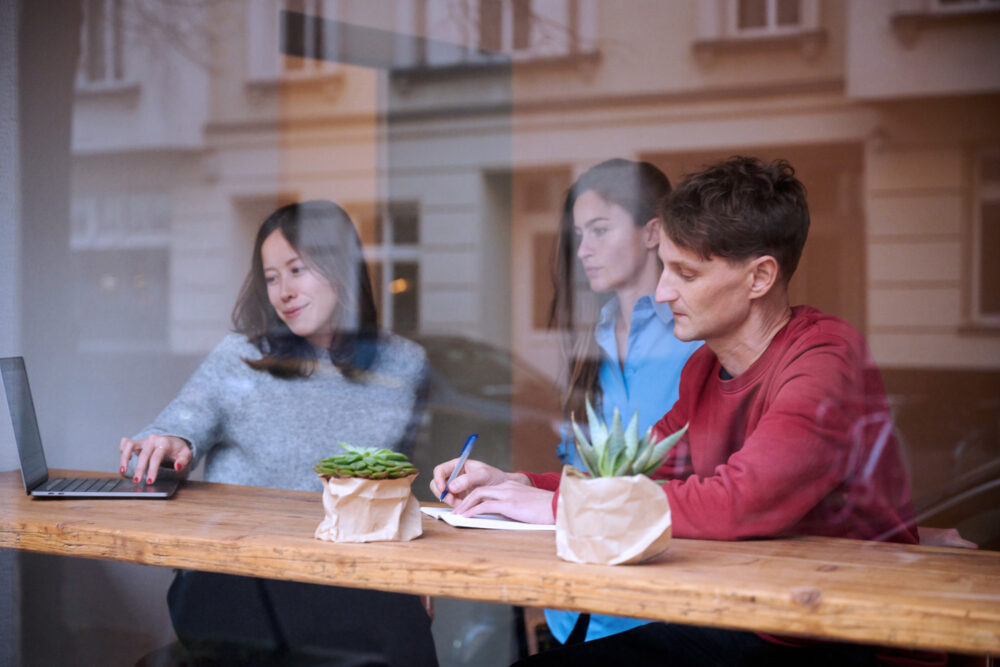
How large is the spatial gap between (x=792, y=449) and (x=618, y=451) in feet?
1.07

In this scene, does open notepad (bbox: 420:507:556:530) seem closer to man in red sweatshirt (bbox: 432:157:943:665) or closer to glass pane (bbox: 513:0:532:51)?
man in red sweatshirt (bbox: 432:157:943:665)

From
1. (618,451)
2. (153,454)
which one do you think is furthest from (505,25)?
(618,451)

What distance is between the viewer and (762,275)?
1.59m

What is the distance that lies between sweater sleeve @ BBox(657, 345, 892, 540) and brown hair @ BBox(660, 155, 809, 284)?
0.27 meters

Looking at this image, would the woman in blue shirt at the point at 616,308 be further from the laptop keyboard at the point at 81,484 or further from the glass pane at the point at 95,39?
the glass pane at the point at 95,39

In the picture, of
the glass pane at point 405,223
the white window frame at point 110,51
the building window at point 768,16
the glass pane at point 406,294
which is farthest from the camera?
the glass pane at point 405,223

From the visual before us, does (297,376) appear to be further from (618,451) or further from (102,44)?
(102,44)

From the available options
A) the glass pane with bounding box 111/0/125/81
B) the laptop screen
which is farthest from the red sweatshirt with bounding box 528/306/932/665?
the glass pane with bounding box 111/0/125/81

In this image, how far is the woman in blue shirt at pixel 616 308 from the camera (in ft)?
6.80

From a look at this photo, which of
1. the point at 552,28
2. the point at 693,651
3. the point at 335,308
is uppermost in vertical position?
the point at 552,28

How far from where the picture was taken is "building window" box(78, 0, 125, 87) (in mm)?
3188

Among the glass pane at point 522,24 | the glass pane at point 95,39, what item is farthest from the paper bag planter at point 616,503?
the glass pane at point 522,24

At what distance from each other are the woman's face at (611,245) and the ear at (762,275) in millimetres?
622

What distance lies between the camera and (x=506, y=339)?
591 cm
